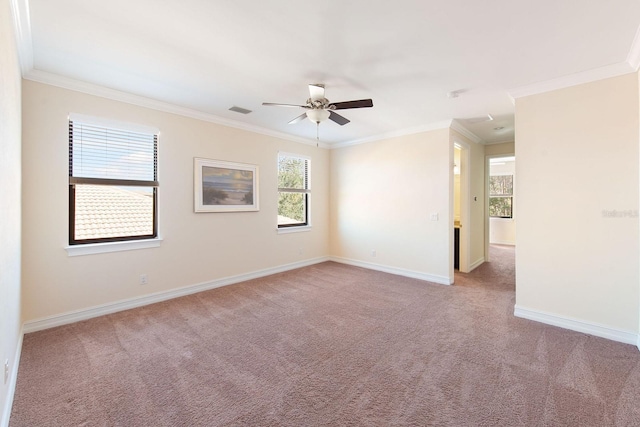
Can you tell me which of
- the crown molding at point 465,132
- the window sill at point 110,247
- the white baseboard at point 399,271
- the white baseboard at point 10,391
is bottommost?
the white baseboard at point 10,391

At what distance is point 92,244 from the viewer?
320 cm

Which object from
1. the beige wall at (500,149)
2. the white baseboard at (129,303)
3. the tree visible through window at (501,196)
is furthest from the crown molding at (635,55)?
the tree visible through window at (501,196)

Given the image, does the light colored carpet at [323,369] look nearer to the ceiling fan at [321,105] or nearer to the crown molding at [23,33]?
the ceiling fan at [321,105]

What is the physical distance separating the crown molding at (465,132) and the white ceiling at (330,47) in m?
0.87

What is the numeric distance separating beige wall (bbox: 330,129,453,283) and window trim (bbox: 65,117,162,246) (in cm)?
355

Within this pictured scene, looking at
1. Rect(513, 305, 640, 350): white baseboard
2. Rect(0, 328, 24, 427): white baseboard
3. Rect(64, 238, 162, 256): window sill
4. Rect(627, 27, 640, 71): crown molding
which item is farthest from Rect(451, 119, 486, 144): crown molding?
Rect(0, 328, 24, 427): white baseboard

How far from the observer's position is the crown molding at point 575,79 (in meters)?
2.61

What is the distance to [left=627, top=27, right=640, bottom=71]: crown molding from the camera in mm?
2213

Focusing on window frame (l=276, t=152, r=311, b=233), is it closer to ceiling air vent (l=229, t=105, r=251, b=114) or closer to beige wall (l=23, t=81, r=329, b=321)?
beige wall (l=23, t=81, r=329, b=321)

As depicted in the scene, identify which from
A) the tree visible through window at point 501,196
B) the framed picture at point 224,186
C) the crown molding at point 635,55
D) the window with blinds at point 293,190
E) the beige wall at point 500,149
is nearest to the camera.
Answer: the crown molding at point 635,55

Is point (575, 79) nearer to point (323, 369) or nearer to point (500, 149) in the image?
point (500, 149)

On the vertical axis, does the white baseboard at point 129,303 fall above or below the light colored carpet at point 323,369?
above

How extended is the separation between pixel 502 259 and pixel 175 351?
22.5 ft

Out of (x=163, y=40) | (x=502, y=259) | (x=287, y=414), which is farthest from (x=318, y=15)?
(x=502, y=259)
